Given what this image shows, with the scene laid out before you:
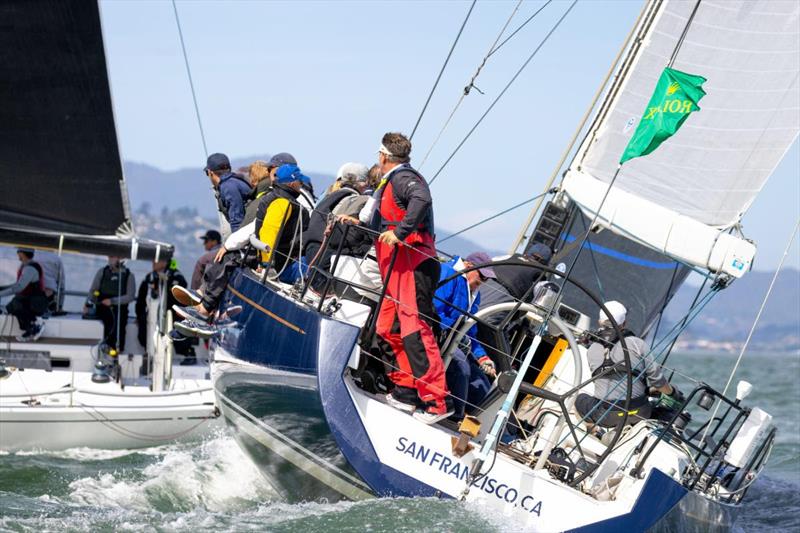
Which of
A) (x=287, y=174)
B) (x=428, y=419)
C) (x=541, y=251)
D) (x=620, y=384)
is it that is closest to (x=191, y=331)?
(x=287, y=174)

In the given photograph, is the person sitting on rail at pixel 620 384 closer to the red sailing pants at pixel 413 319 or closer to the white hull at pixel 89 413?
the red sailing pants at pixel 413 319

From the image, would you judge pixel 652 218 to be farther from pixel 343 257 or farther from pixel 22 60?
pixel 22 60

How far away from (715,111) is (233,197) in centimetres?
386

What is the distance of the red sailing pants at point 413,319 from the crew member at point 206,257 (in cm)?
376

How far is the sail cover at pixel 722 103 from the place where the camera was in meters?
9.45

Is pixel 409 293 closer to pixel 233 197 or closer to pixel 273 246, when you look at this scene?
pixel 273 246

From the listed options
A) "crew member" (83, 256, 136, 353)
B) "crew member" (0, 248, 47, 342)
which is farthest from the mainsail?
"crew member" (83, 256, 136, 353)

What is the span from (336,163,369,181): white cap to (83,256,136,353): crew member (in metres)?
4.67

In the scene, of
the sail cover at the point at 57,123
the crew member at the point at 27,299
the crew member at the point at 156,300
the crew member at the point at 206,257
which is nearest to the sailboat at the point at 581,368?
the crew member at the point at 206,257

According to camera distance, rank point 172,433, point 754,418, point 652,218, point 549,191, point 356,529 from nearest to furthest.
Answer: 1. point 356,529
2. point 754,418
3. point 652,218
4. point 549,191
5. point 172,433

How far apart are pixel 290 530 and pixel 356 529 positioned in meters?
0.40

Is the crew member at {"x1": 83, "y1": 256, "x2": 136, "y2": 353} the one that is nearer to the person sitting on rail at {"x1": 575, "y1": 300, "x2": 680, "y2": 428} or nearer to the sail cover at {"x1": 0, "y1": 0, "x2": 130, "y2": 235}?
the sail cover at {"x1": 0, "y1": 0, "x2": 130, "y2": 235}

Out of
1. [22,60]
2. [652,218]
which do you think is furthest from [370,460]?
[22,60]

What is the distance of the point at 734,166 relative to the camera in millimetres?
9734
